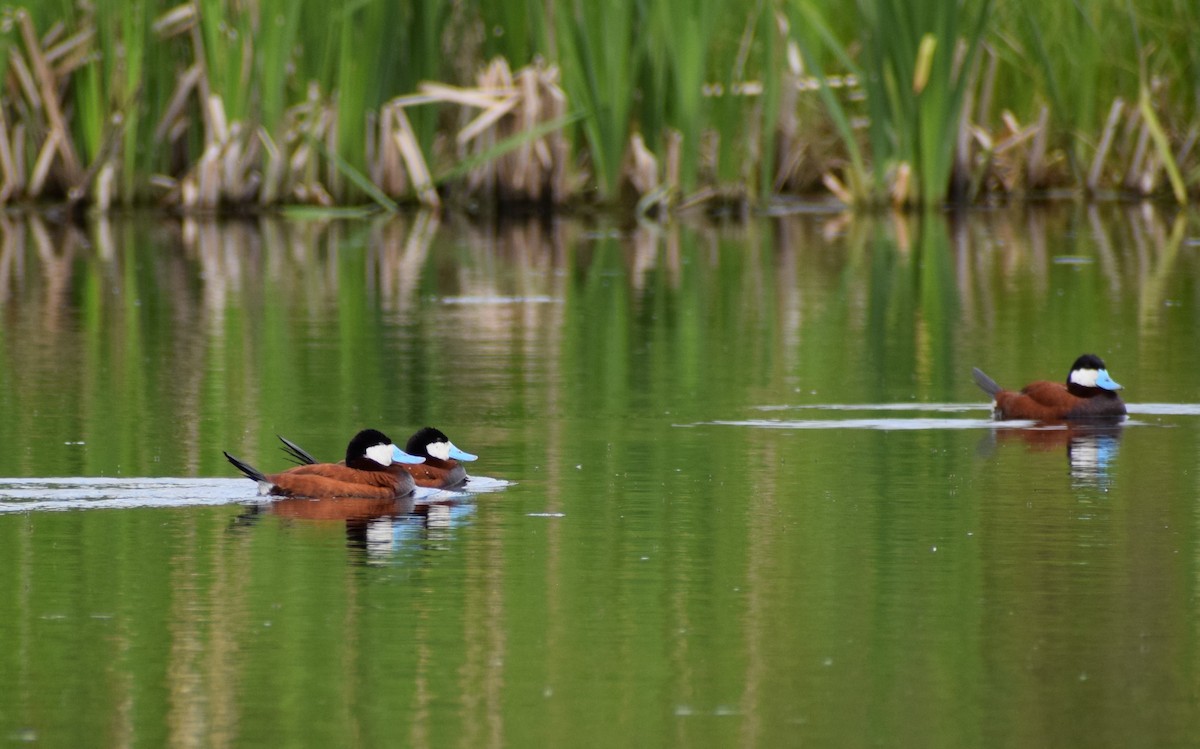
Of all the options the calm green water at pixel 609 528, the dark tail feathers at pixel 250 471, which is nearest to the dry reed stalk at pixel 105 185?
the calm green water at pixel 609 528

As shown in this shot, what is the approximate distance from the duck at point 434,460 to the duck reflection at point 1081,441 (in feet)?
7.32


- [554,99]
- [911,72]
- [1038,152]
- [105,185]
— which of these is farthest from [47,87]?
[1038,152]

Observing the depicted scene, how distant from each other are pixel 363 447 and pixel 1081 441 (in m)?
3.27

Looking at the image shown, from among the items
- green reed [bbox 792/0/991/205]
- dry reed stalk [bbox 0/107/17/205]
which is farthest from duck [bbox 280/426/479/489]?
dry reed stalk [bbox 0/107/17/205]

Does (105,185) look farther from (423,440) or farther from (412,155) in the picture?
(423,440)

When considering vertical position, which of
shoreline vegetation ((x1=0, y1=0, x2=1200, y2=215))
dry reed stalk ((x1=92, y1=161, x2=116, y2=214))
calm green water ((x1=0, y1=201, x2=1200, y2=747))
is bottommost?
calm green water ((x1=0, y1=201, x2=1200, y2=747))

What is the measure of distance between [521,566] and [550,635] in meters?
1.03

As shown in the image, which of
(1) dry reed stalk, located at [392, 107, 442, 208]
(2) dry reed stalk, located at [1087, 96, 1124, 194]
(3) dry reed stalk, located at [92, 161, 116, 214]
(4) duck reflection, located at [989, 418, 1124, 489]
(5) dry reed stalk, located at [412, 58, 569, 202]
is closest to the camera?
(4) duck reflection, located at [989, 418, 1124, 489]

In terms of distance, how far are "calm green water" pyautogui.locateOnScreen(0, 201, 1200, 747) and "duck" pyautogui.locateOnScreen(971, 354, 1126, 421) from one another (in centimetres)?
15

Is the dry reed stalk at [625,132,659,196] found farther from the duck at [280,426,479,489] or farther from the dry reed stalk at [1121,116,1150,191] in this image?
the duck at [280,426,479,489]

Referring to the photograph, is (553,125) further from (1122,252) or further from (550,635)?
(550,635)

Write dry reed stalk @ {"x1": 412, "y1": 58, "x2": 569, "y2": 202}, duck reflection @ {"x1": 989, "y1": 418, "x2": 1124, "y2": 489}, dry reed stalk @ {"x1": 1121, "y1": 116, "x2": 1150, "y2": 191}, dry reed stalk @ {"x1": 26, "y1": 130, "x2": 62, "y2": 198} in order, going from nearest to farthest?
1. duck reflection @ {"x1": 989, "y1": 418, "x2": 1124, "y2": 489}
2. dry reed stalk @ {"x1": 26, "y1": 130, "x2": 62, "y2": 198}
3. dry reed stalk @ {"x1": 412, "y1": 58, "x2": 569, "y2": 202}
4. dry reed stalk @ {"x1": 1121, "y1": 116, "x2": 1150, "y2": 191}

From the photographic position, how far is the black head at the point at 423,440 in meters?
9.25

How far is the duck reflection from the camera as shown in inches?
377
